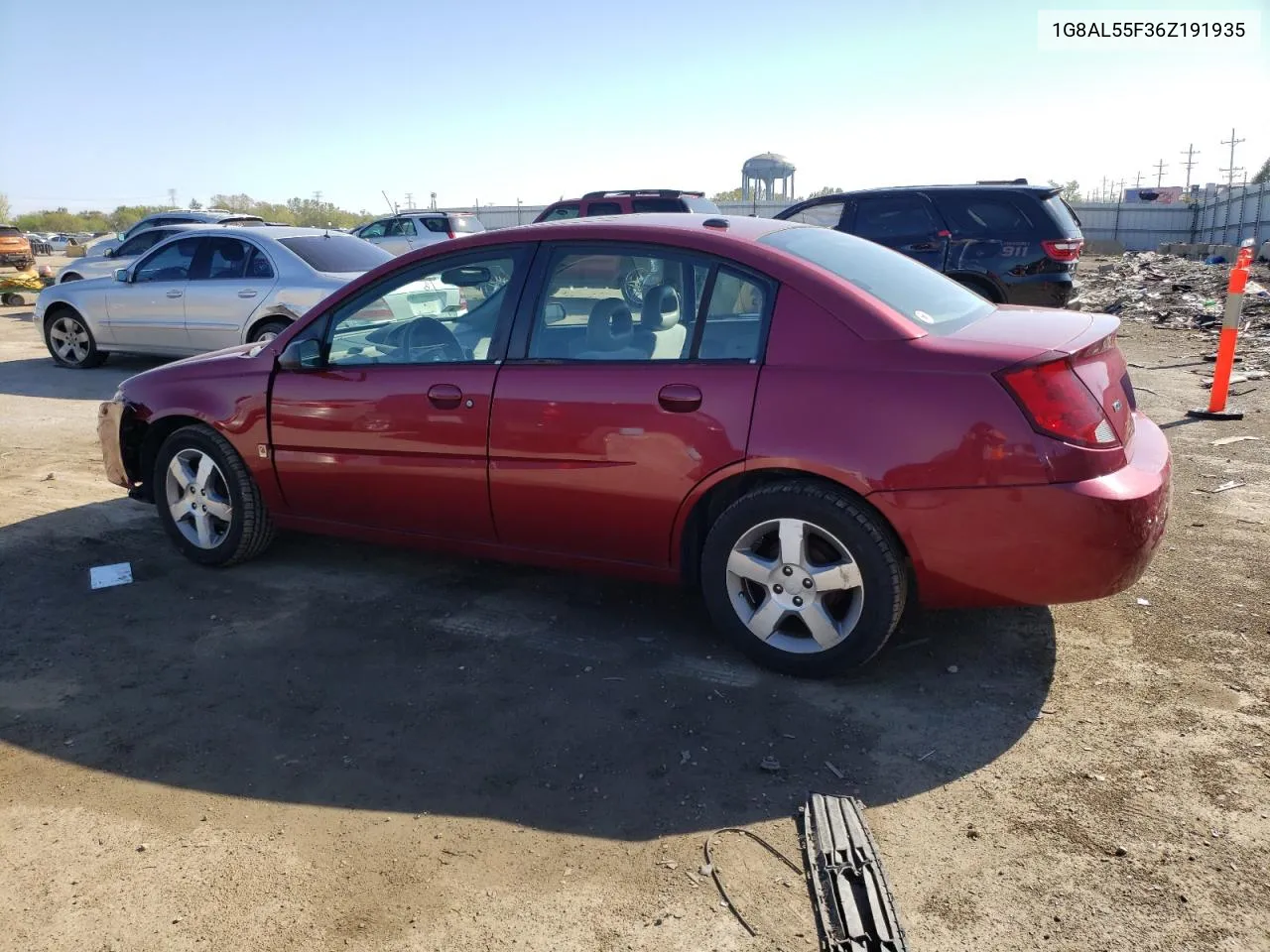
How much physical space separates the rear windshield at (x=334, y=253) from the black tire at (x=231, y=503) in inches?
196

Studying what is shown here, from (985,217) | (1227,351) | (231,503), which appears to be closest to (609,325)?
(231,503)

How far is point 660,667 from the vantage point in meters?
3.85

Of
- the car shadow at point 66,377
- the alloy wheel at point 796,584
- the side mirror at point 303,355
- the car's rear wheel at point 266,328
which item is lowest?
the alloy wheel at point 796,584

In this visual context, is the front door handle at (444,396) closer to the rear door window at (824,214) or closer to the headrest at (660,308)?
the headrest at (660,308)

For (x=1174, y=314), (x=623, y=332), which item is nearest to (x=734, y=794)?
(x=623, y=332)

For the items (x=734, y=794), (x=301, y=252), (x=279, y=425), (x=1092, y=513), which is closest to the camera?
(x=734, y=794)

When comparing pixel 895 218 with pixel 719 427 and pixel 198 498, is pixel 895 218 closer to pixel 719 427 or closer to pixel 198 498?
pixel 719 427

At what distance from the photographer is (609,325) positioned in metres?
4.02

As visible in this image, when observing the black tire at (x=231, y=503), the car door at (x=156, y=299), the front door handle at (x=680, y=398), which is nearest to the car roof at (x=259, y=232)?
the car door at (x=156, y=299)

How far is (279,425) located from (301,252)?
5.72m

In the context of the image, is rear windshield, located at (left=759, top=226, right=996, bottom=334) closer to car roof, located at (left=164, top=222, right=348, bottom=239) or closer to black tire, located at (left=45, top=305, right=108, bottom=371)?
car roof, located at (left=164, top=222, right=348, bottom=239)

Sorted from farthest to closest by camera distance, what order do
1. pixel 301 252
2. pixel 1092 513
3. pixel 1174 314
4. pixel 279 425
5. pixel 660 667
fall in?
pixel 1174 314
pixel 301 252
pixel 279 425
pixel 660 667
pixel 1092 513

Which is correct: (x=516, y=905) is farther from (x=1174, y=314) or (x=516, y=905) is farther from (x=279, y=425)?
(x=1174, y=314)

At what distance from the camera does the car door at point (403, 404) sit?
166 inches
